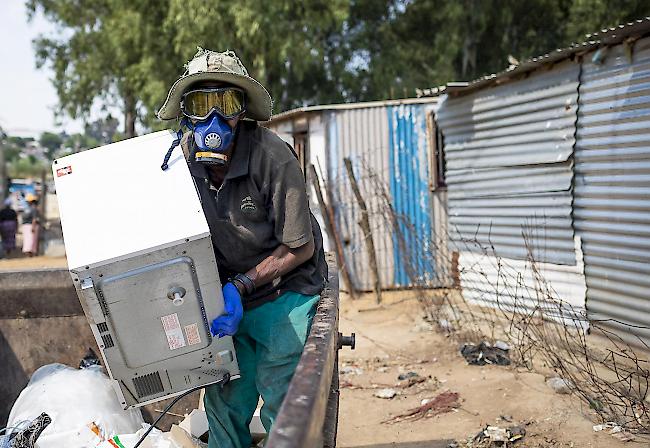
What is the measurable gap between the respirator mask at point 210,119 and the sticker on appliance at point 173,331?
58cm

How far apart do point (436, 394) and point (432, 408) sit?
1.05ft

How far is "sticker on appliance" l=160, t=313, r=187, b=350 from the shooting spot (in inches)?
93.4

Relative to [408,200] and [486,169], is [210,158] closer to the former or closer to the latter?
[486,169]

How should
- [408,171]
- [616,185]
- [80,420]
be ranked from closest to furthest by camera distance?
[80,420] < [616,185] < [408,171]

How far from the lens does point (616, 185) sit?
221 inches

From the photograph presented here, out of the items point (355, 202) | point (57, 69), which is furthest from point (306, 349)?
point (57, 69)

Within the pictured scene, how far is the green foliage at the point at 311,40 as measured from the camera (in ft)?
48.0

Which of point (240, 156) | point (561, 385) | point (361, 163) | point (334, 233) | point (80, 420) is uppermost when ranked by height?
point (240, 156)

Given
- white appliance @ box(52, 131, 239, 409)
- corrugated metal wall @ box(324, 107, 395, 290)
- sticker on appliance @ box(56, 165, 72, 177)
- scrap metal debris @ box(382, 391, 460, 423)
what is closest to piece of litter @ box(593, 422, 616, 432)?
scrap metal debris @ box(382, 391, 460, 423)

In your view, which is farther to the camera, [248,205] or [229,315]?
[248,205]

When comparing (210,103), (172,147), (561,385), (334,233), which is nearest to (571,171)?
(561,385)

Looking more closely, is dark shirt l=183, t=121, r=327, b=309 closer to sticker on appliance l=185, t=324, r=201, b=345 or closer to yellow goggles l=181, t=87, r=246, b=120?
yellow goggles l=181, t=87, r=246, b=120

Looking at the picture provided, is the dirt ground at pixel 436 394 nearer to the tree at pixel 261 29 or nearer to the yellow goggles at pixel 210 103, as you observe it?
the yellow goggles at pixel 210 103

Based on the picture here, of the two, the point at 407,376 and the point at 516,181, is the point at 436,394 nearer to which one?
the point at 407,376
